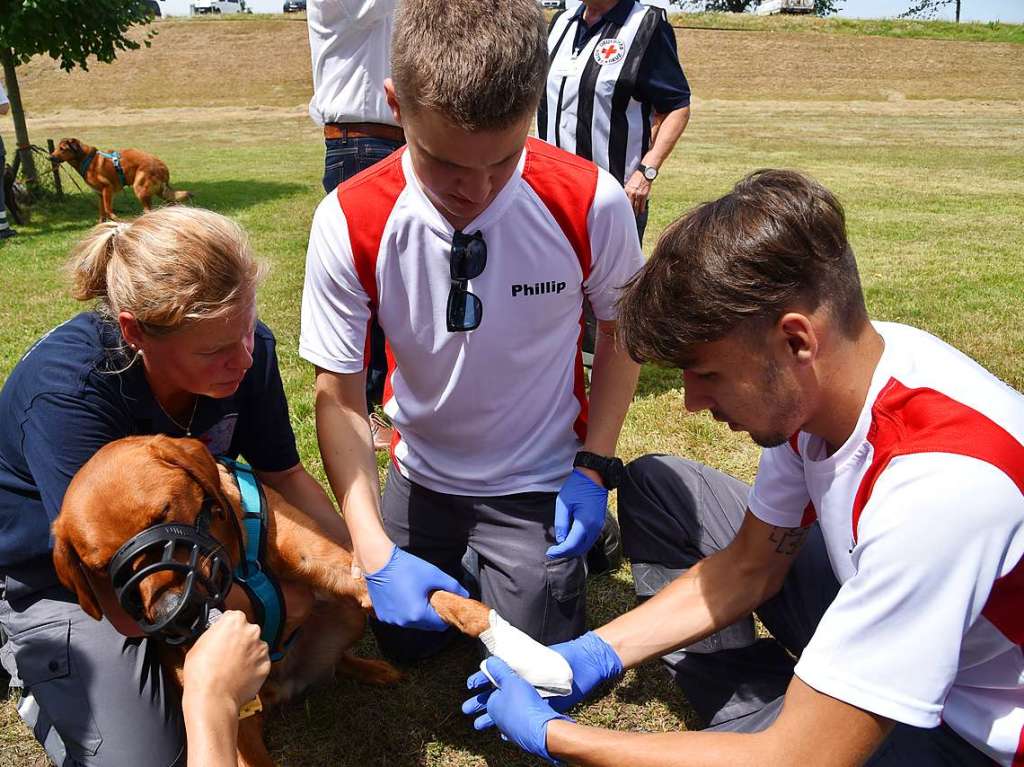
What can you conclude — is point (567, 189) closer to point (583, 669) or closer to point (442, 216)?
point (442, 216)

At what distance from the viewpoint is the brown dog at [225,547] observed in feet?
6.97

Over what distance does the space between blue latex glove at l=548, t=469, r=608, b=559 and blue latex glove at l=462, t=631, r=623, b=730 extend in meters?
0.36

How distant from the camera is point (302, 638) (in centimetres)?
300

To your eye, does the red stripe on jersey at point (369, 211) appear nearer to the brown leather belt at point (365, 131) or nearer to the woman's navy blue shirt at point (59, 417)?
the woman's navy blue shirt at point (59, 417)

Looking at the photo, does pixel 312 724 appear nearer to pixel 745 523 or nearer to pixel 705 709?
pixel 705 709

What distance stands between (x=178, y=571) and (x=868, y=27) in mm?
51231

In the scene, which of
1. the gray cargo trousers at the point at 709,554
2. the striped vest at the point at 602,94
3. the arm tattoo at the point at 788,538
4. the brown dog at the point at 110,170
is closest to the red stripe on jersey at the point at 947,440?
the arm tattoo at the point at 788,538

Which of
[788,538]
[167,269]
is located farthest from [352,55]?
[788,538]

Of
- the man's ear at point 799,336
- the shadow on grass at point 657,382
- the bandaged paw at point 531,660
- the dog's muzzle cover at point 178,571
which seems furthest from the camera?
the shadow on grass at point 657,382

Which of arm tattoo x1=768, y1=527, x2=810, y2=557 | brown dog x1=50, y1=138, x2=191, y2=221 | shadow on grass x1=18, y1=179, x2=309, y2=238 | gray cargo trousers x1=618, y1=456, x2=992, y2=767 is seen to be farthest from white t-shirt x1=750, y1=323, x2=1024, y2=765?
brown dog x1=50, y1=138, x2=191, y2=221

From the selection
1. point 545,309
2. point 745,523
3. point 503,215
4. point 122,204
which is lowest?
point 122,204

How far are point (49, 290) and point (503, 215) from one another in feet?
24.3

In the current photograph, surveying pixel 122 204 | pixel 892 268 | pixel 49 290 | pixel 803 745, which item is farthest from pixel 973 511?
pixel 122 204

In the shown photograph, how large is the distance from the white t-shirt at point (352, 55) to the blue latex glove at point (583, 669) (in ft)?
11.4
